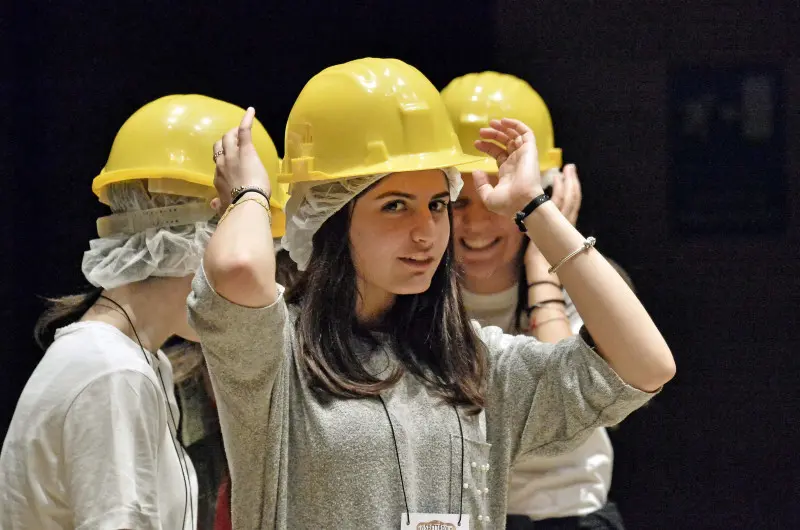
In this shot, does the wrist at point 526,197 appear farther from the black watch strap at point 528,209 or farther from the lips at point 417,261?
the lips at point 417,261

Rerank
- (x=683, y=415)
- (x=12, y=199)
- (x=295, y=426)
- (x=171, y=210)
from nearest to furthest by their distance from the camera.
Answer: (x=295, y=426)
(x=171, y=210)
(x=12, y=199)
(x=683, y=415)

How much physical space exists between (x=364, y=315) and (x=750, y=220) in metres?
1.83

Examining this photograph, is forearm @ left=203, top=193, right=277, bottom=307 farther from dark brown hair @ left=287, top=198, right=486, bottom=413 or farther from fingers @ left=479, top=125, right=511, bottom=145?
fingers @ left=479, top=125, right=511, bottom=145

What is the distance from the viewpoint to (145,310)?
2.48m

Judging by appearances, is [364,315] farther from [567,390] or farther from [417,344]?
[567,390]

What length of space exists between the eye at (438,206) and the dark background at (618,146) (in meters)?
1.40

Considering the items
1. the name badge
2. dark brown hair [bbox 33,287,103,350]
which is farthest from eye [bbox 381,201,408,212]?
dark brown hair [bbox 33,287,103,350]

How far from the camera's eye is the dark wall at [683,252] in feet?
11.6

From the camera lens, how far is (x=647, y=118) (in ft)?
11.6

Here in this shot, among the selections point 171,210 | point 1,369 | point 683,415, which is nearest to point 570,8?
point 683,415

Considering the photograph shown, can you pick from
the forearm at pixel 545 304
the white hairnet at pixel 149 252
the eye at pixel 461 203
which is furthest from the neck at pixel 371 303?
the eye at pixel 461 203

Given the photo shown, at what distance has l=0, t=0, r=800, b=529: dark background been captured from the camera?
3420mm

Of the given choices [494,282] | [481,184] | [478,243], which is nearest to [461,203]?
[478,243]

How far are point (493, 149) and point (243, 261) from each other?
26.8 inches
